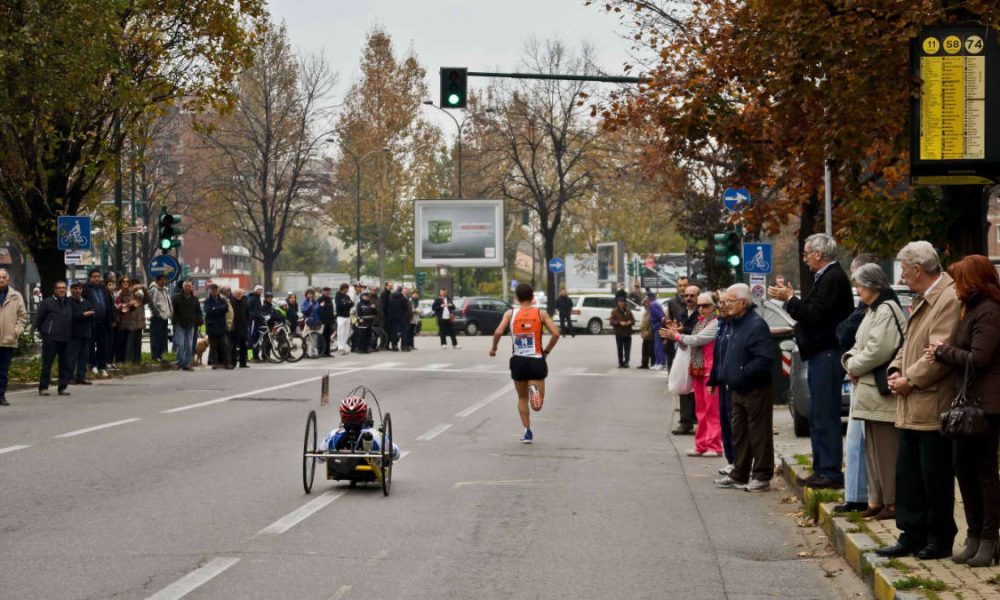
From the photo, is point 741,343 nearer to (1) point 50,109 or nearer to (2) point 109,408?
(2) point 109,408

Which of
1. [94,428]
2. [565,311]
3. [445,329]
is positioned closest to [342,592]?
[94,428]

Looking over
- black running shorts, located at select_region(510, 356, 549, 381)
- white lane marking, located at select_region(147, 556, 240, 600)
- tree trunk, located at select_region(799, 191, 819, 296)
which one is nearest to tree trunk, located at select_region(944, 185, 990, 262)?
black running shorts, located at select_region(510, 356, 549, 381)

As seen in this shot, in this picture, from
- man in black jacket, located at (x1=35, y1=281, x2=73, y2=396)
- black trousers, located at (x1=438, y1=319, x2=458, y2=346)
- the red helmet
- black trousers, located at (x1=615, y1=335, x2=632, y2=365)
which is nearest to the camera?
the red helmet

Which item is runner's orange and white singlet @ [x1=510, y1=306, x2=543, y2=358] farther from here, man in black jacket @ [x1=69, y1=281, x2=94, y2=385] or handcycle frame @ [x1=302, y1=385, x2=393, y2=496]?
man in black jacket @ [x1=69, y1=281, x2=94, y2=385]

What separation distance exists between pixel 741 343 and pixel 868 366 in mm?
3205

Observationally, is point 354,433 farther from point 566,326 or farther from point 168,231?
point 566,326

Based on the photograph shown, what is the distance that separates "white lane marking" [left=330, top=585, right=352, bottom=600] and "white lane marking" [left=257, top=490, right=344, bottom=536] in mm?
1828

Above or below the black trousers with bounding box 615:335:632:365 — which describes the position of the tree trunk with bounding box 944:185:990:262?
above

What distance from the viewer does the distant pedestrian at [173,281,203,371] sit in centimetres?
2983

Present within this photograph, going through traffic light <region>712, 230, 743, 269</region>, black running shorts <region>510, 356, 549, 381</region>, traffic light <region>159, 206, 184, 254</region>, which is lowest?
black running shorts <region>510, 356, 549, 381</region>

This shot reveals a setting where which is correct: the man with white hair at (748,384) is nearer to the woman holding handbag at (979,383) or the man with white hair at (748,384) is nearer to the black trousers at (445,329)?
the woman holding handbag at (979,383)

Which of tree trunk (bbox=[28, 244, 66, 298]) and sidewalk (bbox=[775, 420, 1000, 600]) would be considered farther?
tree trunk (bbox=[28, 244, 66, 298])

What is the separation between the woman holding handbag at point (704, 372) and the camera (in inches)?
584

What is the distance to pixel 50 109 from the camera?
26.0 m
